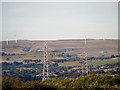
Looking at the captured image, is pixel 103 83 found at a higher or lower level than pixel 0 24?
lower

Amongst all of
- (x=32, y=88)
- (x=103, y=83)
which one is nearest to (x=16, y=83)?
(x=32, y=88)

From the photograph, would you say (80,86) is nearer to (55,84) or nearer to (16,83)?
(55,84)

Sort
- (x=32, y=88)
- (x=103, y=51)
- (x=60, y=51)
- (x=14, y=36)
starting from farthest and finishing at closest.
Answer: (x=103, y=51) → (x=60, y=51) → (x=14, y=36) → (x=32, y=88)

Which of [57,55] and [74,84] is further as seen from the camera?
[57,55]

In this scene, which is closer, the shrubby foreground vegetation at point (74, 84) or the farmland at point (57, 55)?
the shrubby foreground vegetation at point (74, 84)

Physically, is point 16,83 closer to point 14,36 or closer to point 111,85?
point 111,85

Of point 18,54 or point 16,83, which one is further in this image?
point 18,54

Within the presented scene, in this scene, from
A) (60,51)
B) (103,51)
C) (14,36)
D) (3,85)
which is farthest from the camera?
(103,51)

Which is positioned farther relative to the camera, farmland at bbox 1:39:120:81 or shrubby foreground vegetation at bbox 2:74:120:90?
farmland at bbox 1:39:120:81

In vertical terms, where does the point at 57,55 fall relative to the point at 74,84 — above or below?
above

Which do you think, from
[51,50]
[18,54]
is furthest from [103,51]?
[18,54]
